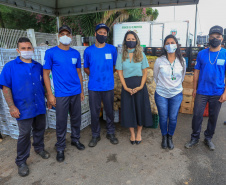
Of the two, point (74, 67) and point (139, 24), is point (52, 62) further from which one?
point (139, 24)

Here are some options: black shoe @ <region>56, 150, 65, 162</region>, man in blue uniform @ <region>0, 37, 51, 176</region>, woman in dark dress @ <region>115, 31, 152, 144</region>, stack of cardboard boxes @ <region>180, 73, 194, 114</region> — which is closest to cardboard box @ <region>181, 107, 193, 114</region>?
stack of cardboard boxes @ <region>180, 73, 194, 114</region>

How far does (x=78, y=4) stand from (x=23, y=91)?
4147mm

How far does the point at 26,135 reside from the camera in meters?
2.68

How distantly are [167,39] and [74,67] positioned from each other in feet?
5.45

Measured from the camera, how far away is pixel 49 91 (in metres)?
2.84

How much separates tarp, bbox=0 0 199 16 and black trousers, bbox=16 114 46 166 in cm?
342

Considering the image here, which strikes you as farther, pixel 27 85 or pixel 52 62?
pixel 52 62

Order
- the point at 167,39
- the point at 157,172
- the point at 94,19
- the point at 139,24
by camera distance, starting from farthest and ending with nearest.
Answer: the point at 139,24 → the point at 94,19 → the point at 167,39 → the point at 157,172

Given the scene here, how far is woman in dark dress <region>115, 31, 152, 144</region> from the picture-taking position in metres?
3.12

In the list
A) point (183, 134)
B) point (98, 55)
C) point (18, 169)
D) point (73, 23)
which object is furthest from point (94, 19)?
point (18, 169)

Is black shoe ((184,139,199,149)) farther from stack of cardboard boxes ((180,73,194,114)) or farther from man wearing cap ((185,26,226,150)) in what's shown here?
stack of cardboard boxes ((180,73,194,114))

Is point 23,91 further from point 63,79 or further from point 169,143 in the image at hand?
point 169,143

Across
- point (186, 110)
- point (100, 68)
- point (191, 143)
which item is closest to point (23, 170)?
point (100, 68)

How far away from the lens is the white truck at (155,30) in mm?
10531
